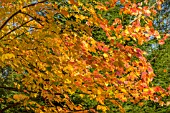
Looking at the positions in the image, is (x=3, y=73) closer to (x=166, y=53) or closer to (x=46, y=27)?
(x=166, y=53)

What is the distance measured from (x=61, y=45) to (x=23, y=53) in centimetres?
76

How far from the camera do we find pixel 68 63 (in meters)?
4.25

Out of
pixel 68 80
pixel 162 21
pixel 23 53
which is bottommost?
pixel 68 80

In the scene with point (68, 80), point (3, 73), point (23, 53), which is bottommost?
point (68, 80)

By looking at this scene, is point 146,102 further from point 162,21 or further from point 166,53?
point 162,21

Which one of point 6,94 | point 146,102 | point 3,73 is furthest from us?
point 3,73

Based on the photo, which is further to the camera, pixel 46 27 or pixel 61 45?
pixel 61 45

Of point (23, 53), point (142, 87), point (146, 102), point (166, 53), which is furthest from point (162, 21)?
point (23, 53)

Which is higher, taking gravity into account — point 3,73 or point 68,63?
point 3,73

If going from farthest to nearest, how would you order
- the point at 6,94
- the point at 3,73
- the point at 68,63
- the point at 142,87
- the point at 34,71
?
the point at 3,73
the point at 6,94
the point at 34,71
the point at 142,87
the point at 68,63

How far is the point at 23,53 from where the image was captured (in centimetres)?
482

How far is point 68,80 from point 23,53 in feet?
3.23

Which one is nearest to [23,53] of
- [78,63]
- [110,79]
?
[78,63]

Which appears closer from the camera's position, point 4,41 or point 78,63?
point 78,63
